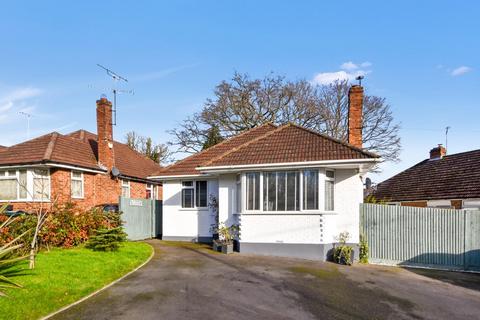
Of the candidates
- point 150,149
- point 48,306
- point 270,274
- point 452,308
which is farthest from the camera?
point 150,149

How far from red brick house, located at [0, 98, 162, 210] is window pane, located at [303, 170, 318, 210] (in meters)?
10.5

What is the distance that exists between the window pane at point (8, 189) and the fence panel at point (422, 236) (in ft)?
54.7

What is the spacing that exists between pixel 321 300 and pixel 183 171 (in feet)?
34.0

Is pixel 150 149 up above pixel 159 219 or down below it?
above

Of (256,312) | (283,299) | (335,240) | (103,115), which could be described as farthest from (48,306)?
(103,115)

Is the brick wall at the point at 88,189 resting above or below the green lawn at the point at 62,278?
above

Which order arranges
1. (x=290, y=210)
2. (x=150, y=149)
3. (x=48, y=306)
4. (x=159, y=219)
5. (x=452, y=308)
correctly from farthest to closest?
(x=150, y=149), (x=159, y=219), (x=290, y=210), (x=452, y=308), (x=48, y=306)

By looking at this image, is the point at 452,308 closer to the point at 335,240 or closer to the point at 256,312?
the point at 256,312

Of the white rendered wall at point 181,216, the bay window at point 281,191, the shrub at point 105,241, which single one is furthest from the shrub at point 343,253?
the shrub at point 105,241

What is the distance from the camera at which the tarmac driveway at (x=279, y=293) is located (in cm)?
686

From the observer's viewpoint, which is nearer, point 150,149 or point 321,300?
point 321,300

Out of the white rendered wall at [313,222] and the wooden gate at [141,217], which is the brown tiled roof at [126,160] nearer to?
the wooden gate at [141,217]

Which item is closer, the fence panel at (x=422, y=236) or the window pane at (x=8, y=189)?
the fence panel at (x=422, y=236)

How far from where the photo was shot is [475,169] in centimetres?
1923
